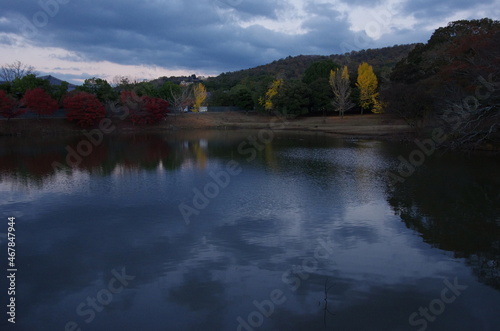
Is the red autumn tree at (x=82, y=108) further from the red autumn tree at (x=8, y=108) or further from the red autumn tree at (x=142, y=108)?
the red autumn tree at (x=8, y=108)

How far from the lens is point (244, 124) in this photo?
63.2 m

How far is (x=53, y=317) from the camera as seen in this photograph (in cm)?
733

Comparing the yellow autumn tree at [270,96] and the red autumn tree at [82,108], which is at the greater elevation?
the yellow autumn tree at [270,96]

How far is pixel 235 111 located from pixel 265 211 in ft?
198

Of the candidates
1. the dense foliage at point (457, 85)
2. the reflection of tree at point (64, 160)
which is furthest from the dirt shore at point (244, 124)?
the reflection of tree at point (64, 160)

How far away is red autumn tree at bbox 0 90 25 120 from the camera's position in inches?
1861

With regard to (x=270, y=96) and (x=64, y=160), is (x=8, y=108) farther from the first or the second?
(x=270, y=96)

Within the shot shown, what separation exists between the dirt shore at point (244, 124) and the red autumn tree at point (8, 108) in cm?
145

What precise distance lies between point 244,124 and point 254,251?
176 ft

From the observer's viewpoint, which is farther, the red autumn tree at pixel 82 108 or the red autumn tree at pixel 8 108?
the red autumn tree at pixel 82 108

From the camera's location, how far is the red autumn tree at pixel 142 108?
5809cm

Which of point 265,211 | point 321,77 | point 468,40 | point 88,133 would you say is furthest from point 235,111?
point 265,211

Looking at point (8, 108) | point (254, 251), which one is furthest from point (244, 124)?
point (254, 251)

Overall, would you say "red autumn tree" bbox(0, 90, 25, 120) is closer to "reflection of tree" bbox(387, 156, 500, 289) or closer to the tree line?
the tree line
